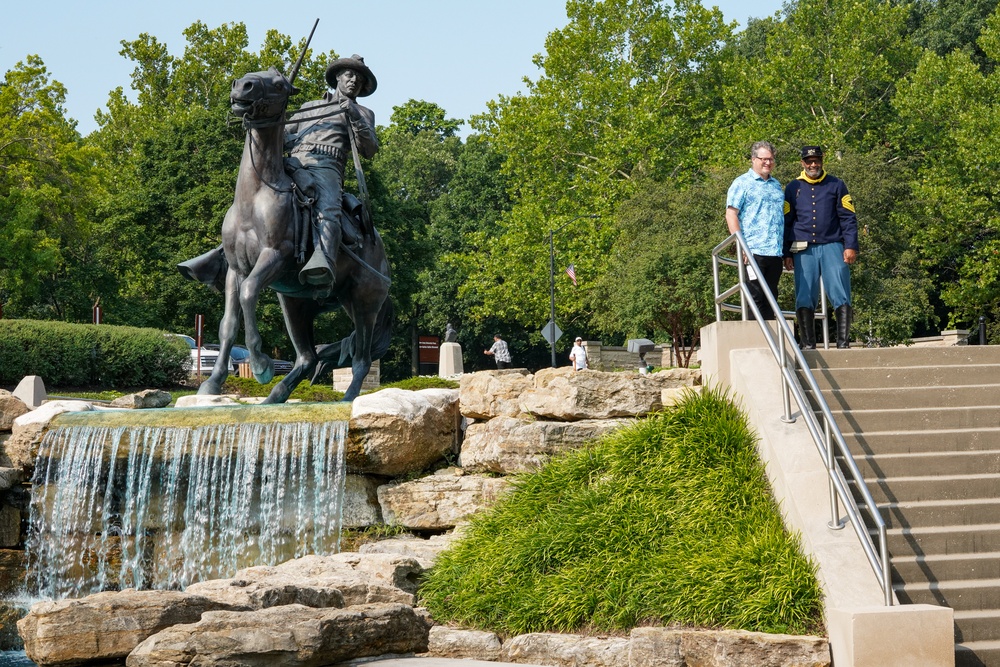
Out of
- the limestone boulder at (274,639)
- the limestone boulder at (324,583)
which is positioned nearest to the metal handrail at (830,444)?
the limestone boulder at (274,639)

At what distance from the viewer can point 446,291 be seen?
205 ft

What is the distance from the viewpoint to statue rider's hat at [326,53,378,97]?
1530 cm

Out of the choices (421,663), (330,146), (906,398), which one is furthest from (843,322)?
(330,146)

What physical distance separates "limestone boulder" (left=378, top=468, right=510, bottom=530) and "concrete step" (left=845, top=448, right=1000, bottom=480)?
13.9 ft

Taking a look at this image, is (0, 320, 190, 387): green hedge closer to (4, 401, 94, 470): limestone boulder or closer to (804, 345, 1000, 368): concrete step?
(4, 401, 94, 470): limestone boulder

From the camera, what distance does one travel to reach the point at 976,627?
795cm

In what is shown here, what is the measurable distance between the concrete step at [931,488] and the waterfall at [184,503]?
19.5 ft

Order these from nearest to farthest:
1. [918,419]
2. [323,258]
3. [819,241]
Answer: [918,419] → [819,241] → [323,258]

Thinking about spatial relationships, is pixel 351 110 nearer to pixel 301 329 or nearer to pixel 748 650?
pixel 301 329

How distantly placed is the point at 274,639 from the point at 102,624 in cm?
130

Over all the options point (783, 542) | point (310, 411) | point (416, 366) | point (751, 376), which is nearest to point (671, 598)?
point (783, 542)

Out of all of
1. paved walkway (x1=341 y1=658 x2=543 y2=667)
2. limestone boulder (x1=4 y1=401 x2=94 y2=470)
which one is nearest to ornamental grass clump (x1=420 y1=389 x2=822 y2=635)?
paved walkway (x1=341 y1=658 x2=543 y2=667)

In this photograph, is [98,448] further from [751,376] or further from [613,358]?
[613,358]

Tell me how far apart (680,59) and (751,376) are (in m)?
45.6
